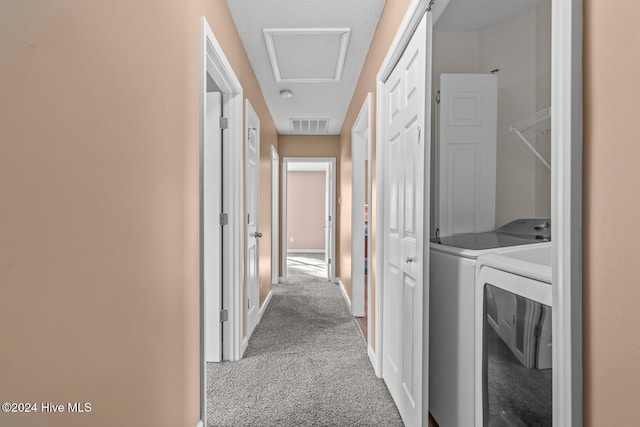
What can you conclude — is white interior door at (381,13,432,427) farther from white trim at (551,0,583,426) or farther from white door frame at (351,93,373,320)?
white door frame at (351,93,373,320)

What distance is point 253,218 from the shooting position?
3434 millimetres

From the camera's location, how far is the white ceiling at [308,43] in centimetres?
226

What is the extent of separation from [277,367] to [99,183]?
6.51 ft

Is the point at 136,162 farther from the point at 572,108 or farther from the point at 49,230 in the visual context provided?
the point at 572,108

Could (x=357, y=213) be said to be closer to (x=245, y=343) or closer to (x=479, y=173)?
(x=245, y=343)

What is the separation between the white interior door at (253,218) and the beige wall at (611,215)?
8.68 ft

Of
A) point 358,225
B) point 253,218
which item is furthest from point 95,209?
point 358,225

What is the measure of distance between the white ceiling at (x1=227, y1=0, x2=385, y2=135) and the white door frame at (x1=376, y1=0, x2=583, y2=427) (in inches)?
69.9

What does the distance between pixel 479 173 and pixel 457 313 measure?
90 centimetres

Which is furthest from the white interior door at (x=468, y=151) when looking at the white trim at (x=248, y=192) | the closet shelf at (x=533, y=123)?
the white trim at (x=248, y=192)

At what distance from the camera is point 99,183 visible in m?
0.87

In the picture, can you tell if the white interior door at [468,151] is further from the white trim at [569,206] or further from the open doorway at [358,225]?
the open doorway at [358,225]

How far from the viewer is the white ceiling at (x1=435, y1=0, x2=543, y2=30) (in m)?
2.20

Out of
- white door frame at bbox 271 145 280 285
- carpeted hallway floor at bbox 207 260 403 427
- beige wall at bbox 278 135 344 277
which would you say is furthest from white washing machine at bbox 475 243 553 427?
beige wall at bbox 278 135 344 277
